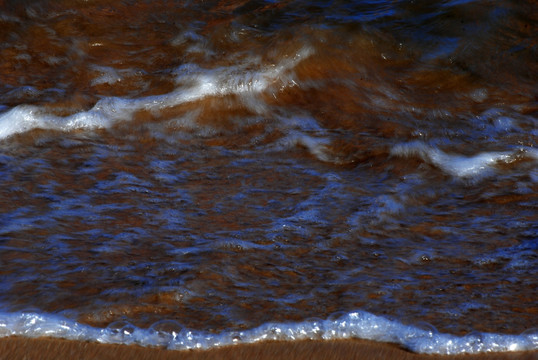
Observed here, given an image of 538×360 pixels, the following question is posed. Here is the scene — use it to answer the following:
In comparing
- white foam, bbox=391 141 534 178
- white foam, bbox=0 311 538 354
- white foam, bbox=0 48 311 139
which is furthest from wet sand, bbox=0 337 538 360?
white foam, bbox=0 48 311 139

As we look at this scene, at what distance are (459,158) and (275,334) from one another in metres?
1.63

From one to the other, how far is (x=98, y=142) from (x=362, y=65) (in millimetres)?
1644

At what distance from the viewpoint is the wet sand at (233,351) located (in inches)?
70.6

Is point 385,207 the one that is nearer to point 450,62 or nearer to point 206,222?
point 206,222

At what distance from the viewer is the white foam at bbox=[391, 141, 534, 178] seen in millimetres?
3111

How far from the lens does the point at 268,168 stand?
3.05 meters

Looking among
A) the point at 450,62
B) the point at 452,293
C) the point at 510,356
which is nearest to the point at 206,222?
the point at 452,293

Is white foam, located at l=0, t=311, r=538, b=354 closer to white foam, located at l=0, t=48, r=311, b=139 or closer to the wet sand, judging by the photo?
the wet sand

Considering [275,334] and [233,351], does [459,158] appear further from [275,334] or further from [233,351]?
[233,351]

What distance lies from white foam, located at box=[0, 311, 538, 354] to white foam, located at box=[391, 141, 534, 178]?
4.18 feet

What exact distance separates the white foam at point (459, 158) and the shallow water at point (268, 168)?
0.5 inches

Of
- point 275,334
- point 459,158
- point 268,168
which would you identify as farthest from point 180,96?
A: point 275,334

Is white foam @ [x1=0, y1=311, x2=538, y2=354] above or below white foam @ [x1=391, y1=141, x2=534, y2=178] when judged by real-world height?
above

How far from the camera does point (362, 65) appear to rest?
165 inches
